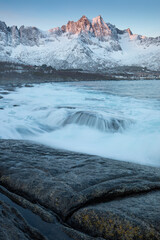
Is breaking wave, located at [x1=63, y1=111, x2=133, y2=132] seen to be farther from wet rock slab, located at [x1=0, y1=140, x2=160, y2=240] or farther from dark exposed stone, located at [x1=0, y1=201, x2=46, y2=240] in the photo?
dark exposed stone, located at [x1=0, y1=201, x2=46, y2=240]

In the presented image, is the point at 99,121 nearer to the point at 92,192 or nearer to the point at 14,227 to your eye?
the point at 92,192

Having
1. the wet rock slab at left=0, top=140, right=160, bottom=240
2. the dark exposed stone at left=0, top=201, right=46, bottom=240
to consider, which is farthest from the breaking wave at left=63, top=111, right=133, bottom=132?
the dark exposed stone at left=0, top=201, right=46, bottom=240

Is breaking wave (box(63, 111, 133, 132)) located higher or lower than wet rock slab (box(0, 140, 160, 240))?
lower

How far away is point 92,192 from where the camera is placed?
2791 millimetres

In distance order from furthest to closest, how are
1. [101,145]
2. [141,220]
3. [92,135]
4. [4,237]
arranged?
[92,135] < [101,145] < [141,220] < [4,237]

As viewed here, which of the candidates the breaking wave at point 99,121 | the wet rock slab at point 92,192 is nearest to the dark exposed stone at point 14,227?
the wet rock slab at point 92,192

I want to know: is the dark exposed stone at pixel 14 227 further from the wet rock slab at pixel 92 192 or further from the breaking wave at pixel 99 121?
the breaking wave at pixel 99 121

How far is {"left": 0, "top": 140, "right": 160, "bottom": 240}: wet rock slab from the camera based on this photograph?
2.25 meters

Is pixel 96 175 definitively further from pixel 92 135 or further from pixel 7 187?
pixel 92 135

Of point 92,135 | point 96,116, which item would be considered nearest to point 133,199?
point 92,135

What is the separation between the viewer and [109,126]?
10367mm

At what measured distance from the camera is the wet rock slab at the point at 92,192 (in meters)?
2.25

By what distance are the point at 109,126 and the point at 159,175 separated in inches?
264

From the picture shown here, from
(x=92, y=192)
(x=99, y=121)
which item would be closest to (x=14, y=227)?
(x=92, y=192)
